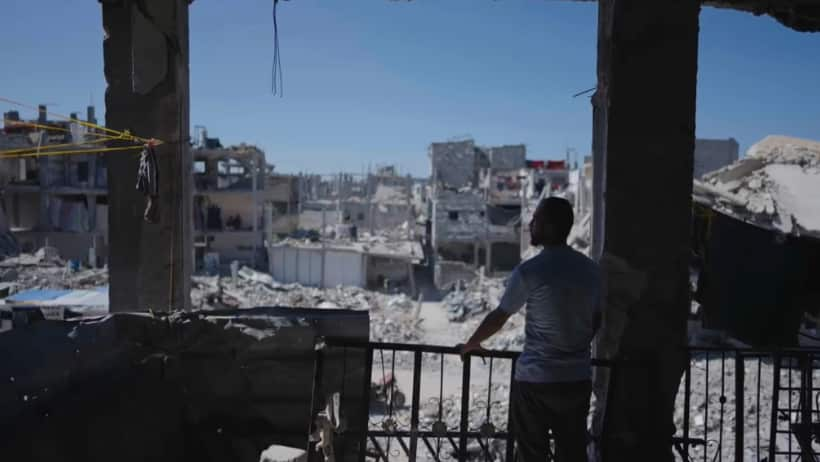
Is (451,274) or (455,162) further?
(455,162)

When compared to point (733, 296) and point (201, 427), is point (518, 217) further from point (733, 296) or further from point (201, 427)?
point (201, 427)

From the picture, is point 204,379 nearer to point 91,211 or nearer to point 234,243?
point 234,243

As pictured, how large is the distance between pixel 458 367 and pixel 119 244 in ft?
48.0

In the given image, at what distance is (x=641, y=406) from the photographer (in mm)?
3857

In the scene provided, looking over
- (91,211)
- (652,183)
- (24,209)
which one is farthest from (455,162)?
(652,183)

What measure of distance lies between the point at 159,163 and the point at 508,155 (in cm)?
4835

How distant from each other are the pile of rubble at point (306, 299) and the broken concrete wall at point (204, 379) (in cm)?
1844

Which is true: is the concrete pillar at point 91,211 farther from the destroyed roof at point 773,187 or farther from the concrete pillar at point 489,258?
the destroyed roof at point 773,187

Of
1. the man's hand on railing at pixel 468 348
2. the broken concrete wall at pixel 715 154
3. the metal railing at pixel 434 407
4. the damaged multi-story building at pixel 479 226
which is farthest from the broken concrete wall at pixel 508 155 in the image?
the man's hand on railing at pixel 468 348

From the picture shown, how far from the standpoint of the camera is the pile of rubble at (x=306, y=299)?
23391 mm

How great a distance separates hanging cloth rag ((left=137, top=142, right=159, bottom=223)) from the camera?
513 cm

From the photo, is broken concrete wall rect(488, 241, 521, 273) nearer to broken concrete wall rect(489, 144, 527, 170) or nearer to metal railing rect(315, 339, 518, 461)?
broken concrete wall rect(489, 144, 527, 170)

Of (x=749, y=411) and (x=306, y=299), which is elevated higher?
(x=749, y=411)

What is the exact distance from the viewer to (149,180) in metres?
5.13
